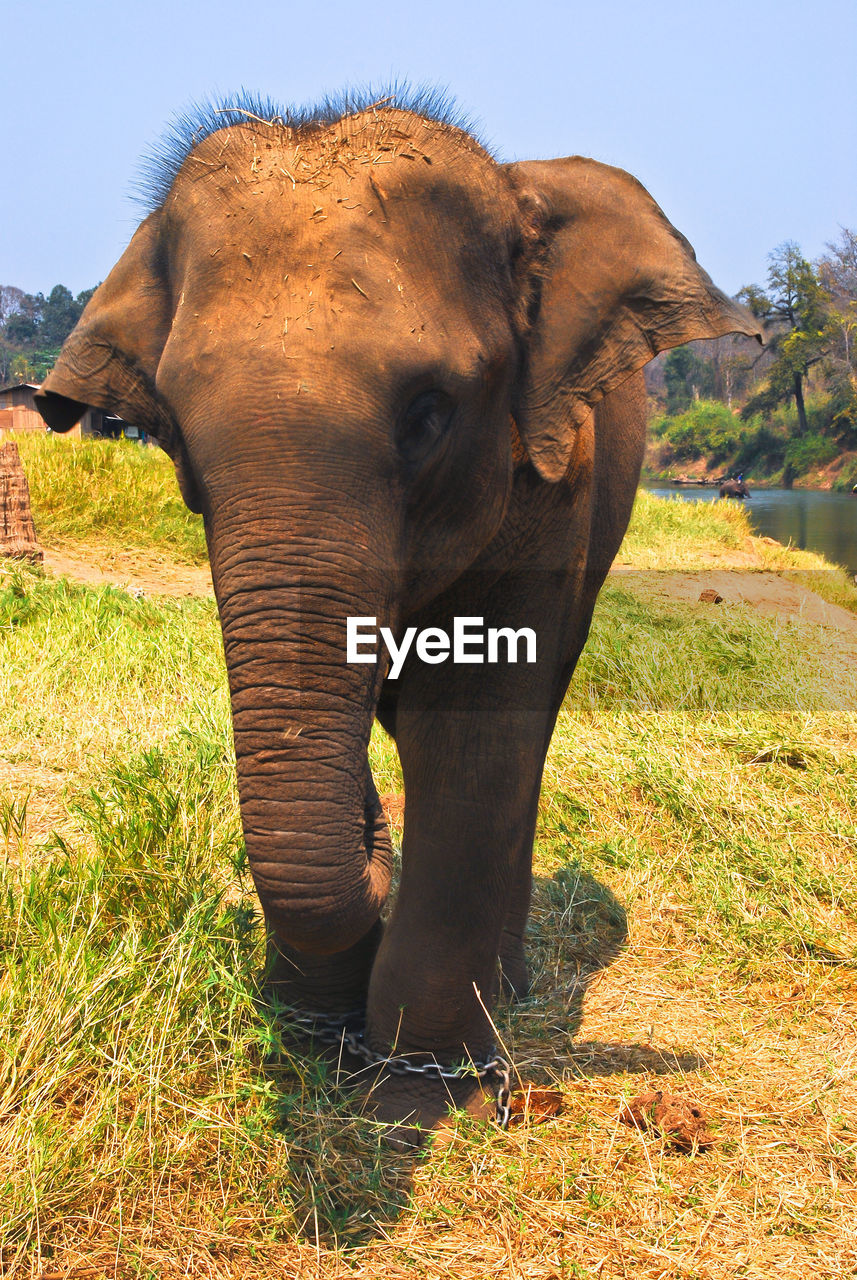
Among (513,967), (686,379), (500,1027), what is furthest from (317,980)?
(686,379)

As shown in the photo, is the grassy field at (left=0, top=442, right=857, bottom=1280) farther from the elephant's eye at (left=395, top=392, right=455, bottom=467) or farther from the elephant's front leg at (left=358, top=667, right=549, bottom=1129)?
the elephant's eye at (left=395, top=392, right=455, bottom=467)

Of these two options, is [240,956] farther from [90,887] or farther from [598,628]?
[598,628]

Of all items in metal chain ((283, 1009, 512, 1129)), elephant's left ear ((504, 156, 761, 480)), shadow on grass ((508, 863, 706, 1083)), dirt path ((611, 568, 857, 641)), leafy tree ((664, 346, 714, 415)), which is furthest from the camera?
leafy tree ((664, 346, 714, 415))

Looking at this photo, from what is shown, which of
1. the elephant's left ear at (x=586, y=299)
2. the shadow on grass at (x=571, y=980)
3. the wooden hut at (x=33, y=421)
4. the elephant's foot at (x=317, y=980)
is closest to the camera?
the elephant's left ear at (x=586, y=299)

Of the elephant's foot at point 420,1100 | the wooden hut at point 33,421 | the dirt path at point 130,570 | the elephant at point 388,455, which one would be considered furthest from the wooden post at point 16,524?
the wooden hut at point 33,421

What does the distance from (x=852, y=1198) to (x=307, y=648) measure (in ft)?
7.23

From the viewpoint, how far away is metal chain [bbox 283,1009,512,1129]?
3.41 m

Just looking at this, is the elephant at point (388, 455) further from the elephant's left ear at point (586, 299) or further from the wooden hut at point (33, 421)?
the wooden hut at point (33, 421)

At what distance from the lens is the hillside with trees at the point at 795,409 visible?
58.1 metres

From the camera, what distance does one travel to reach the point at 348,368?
2.37 meters

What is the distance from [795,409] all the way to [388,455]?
221 ft

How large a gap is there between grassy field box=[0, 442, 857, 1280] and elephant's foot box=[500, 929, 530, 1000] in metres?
0.07

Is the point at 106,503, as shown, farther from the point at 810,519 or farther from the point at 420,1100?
the point at 810,519

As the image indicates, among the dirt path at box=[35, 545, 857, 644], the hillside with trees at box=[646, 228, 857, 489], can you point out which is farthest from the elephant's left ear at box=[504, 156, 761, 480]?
the hillside with trees at box=[646, 228, 857, 489]
